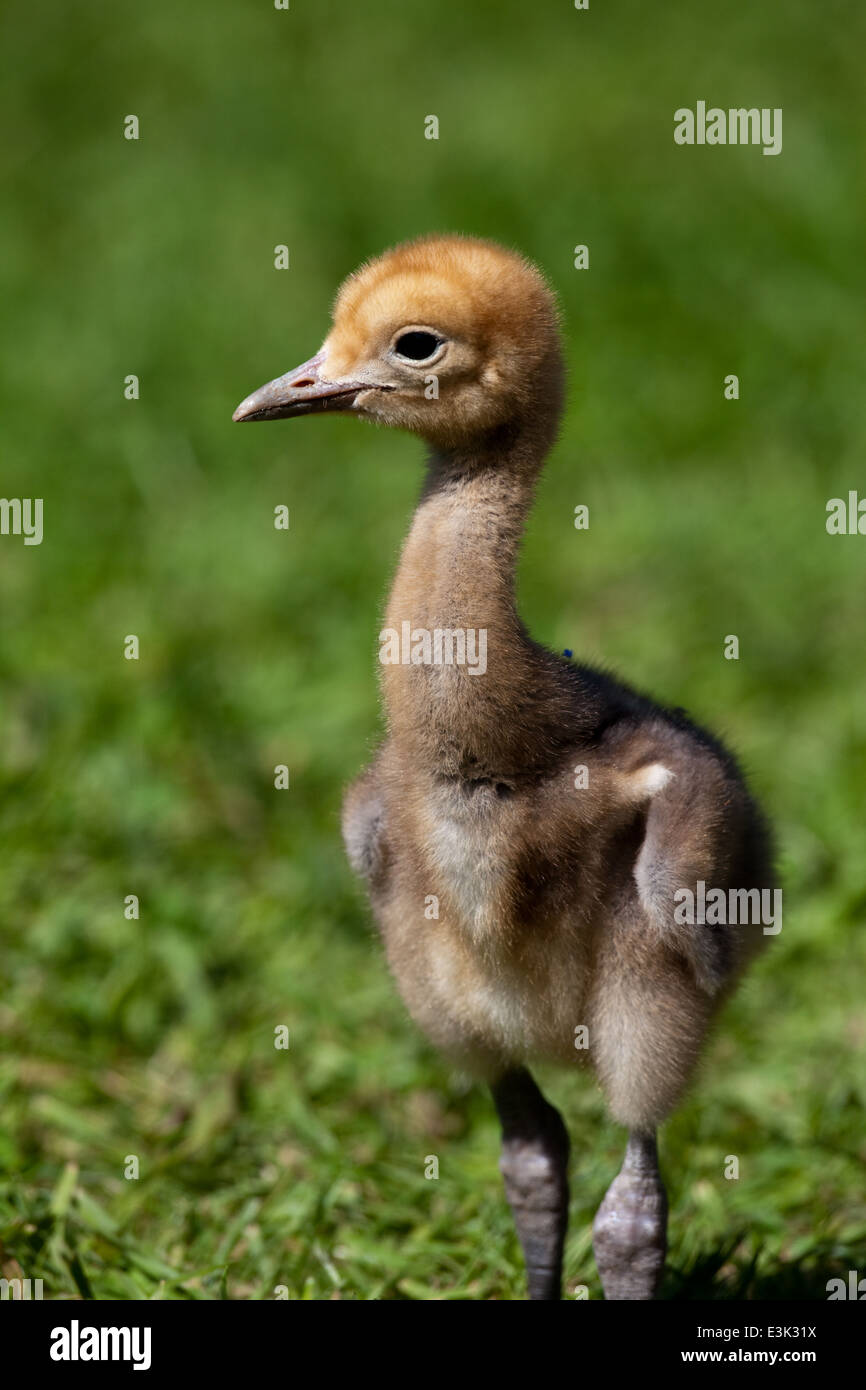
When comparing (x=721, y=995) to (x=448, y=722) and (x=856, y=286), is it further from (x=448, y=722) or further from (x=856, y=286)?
(x=856, y=286)

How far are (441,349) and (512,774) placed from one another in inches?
28.3

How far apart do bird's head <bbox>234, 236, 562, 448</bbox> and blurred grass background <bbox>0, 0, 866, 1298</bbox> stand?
0.80m

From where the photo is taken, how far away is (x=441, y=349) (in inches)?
115

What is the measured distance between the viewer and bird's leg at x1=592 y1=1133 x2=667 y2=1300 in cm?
315

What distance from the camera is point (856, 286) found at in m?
8.35

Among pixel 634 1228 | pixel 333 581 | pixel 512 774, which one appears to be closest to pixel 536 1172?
pixel 634 1228

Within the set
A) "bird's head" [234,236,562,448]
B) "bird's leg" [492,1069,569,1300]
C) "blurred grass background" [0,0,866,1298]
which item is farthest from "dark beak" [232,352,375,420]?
"bird's leg" [492,1069,569,1300]

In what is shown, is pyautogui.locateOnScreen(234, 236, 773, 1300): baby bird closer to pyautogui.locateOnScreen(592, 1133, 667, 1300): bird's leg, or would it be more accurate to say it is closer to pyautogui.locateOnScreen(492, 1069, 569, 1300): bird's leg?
pyautogui.locateOnScreen(592, 1133, 667, 1300): bird's leg

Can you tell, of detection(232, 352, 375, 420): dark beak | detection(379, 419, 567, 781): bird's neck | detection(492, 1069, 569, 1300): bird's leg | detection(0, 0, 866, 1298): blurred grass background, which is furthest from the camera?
detection(0, 0, 866, 1298): blurred grass background

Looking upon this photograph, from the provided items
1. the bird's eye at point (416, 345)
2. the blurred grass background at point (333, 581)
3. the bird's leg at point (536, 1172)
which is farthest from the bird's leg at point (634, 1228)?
the bird's eye at point (416, 345)

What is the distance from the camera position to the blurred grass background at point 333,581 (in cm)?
404

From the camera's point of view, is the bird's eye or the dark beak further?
the dark beak

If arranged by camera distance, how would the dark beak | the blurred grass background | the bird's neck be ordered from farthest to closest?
the blurred grass background
the dark beak
the bird's neck
